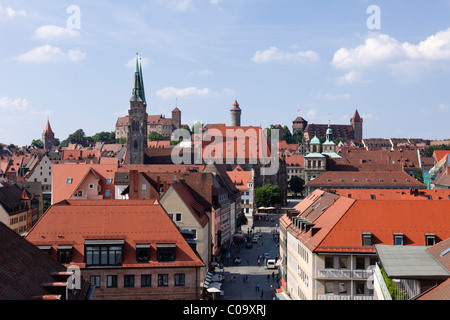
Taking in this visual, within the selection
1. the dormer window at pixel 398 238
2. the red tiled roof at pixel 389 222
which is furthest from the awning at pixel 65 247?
the dormer window at pixel 398 238

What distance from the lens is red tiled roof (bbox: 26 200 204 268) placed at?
35.8 meters

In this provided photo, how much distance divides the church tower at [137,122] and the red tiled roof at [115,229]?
401ft

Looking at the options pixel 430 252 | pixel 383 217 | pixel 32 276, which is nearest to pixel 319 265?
pixel 383 217

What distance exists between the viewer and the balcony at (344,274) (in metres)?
39.0

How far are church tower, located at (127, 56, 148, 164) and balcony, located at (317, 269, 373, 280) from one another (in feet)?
404

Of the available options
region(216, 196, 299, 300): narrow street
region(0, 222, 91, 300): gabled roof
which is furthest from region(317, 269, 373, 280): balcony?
region(0, 222, 91, 300): gabled roof

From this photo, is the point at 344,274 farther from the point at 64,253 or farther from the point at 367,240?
the point at 64,253

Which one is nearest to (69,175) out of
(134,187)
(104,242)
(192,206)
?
(134,187)

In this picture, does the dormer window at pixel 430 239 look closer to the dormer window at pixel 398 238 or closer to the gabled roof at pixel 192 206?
the dormer window at pixel 398 238

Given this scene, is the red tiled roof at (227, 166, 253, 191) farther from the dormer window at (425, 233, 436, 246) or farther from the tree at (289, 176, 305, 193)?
the dormer window at (425, 233, 436, 246)

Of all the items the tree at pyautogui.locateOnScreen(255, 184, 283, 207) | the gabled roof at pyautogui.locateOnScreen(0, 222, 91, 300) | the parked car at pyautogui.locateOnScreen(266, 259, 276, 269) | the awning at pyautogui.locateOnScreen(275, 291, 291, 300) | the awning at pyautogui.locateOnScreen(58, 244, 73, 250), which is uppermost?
the gabled roof at pyautogui.locateOnScreen(0, 222, 91, 300)

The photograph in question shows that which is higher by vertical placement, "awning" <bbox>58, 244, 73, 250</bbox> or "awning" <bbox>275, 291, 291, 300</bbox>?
"awning" <bbox>58, 244, 73, 250</bbox>
